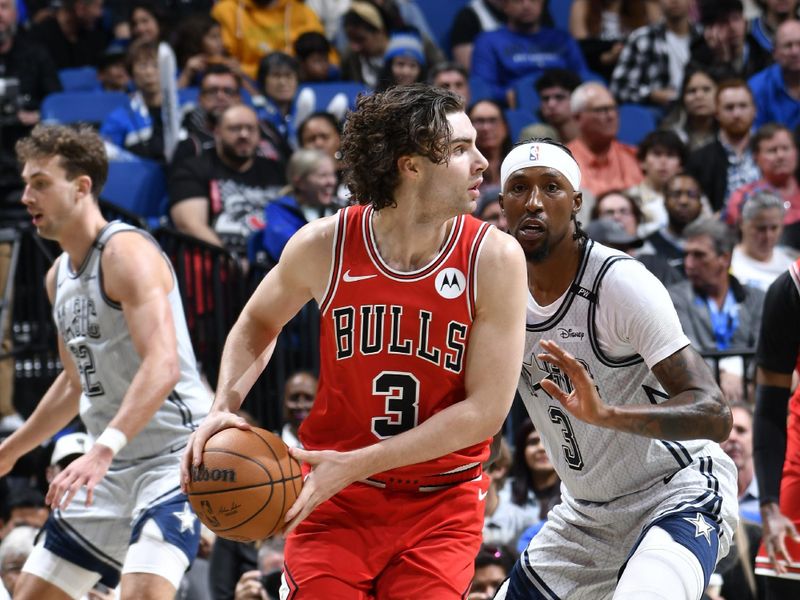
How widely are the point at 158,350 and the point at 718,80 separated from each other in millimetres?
A: 7064

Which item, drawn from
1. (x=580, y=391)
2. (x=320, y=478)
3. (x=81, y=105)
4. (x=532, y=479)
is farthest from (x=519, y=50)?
(x=320, y=478)

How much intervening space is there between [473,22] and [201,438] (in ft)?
28.4

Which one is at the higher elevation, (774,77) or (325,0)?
(325,0)

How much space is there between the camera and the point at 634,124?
Answer: 11094 mm

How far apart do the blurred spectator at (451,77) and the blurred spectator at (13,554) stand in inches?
195

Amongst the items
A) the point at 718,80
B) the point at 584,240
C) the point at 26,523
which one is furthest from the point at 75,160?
the point at 718,80

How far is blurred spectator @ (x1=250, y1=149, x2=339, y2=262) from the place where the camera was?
27.4ft

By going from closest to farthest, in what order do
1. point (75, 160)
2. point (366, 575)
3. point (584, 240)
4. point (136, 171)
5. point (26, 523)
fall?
point (366, 575), point (584, 240), point (75, 160), point (26, 523), point (136, 171)

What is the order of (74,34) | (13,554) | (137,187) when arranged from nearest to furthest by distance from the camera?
(13,554) → (137,187) → (74,34)

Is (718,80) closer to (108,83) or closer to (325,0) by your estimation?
(325,0)

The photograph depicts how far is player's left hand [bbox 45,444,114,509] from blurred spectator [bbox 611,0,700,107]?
309 inches

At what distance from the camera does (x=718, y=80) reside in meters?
10.7

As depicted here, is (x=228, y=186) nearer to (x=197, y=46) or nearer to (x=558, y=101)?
(x=197, y=46)

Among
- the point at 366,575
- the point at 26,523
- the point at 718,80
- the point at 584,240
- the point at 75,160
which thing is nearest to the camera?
the point at 366,575
